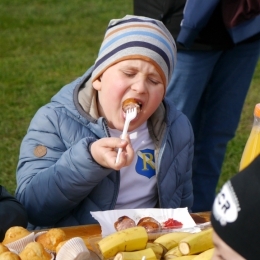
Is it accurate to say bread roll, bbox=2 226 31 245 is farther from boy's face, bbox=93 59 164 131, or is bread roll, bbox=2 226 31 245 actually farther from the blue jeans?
the blue jeans

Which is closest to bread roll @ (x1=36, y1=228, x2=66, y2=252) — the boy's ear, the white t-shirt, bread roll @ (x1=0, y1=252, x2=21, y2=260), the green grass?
bread roll @ (x1=0, y1=252, x2=21, y2=260)

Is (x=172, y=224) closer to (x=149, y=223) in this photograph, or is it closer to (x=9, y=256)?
(x=149, y=223)

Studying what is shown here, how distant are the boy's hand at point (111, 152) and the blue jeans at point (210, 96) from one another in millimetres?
1393

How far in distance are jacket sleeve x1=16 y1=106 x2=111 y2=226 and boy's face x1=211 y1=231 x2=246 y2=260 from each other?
0.79 m

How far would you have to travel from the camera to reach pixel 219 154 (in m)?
3.60

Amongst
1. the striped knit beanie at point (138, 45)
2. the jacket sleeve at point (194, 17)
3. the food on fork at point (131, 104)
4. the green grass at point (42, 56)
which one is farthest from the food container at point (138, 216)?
the green grass at point (42, 56)

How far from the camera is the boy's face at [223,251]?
110 centimetres

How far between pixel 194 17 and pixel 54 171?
1.31 meters

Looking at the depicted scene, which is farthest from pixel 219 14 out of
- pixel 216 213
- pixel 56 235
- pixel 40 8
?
pixel 40 8

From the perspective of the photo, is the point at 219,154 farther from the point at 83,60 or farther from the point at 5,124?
the point at 83,60

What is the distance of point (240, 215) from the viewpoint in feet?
3.45

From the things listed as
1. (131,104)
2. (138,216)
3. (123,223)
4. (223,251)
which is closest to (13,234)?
(123,223)

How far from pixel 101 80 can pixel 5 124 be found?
2908 millimetres

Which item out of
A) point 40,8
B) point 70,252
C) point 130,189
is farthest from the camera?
point 40,8
